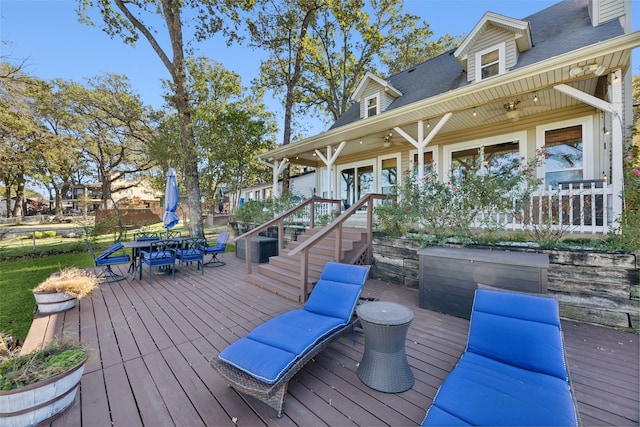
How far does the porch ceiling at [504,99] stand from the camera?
3936 millimetres

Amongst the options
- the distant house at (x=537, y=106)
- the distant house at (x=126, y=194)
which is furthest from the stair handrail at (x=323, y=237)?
the distant house at (x=126, y=194)

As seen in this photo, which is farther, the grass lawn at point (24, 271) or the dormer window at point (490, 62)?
the dormer window at point (490, 62)

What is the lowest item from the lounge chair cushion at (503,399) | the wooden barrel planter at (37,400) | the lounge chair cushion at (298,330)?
the wooden barrel planter at (37,400)

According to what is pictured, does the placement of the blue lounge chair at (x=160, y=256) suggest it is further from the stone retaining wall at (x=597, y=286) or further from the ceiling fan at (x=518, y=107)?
the ceiling fan at (x=518, y=107)

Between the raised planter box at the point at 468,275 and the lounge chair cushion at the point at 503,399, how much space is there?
154 cm

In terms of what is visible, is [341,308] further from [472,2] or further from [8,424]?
[472,2]

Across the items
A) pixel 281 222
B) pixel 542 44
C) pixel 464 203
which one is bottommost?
pixel 281 222

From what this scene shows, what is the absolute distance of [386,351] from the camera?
2.26m

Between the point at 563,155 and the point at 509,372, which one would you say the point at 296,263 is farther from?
the point at 563,155

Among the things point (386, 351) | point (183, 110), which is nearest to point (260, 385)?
point (386, 351)

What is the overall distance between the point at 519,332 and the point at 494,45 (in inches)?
283

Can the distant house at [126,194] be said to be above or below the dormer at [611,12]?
below

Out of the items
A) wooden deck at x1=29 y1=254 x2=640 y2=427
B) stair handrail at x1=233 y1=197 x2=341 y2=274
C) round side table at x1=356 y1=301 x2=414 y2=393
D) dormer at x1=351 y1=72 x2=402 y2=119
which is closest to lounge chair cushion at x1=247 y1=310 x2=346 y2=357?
wooden deck at x1=29 y1=254 x2=640 y2=427

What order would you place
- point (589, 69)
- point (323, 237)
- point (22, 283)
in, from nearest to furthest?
point (589, 69)
point (323, 237)
point (22, 283)
